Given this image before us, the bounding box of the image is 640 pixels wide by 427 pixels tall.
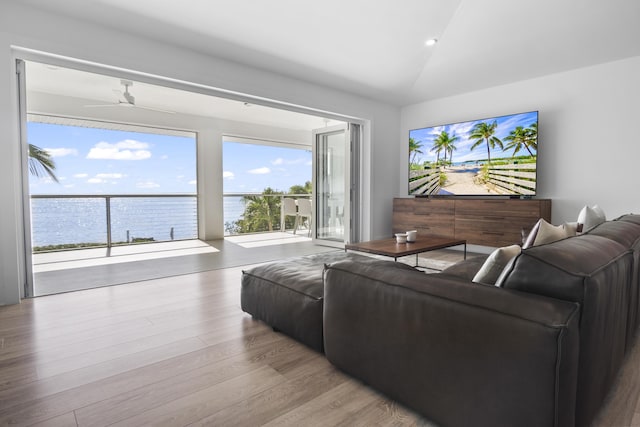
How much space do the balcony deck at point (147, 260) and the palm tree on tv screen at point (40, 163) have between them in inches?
Result: 53.5

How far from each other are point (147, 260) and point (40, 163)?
2.70 metres

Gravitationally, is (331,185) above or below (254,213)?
above

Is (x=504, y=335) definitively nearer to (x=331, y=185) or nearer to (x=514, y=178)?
(x=514, y=178)

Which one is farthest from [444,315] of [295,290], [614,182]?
[614,182]

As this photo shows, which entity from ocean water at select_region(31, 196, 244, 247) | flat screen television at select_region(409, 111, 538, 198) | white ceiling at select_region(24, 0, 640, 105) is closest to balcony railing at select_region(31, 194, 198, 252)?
ocean water at select_region(31, 196, 244, 247)

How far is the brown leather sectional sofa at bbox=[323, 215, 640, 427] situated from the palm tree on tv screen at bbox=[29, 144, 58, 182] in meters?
6.00

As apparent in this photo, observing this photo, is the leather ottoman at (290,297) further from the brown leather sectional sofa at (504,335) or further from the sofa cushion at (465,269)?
the sofa cushion at (465,269)

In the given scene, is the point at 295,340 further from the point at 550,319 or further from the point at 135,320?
the point at 550,319

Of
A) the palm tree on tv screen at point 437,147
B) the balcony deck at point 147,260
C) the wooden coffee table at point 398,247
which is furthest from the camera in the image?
the palm tree on tv screen at point 437,147

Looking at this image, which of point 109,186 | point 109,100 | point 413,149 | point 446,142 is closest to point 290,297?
point 446,142

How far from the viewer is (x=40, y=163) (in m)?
5.41

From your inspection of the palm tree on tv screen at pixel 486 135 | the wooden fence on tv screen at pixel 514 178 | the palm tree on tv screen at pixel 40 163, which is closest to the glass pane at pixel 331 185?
the palm tree on tv screen at pixel 486 135

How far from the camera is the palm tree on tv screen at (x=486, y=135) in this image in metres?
4.59

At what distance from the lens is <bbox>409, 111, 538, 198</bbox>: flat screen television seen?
14.2 feet
